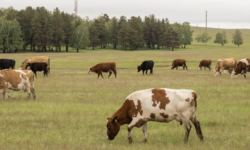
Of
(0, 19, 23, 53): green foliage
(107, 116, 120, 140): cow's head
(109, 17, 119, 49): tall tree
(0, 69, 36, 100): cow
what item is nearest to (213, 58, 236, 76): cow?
(0, 69, 36, 100): cow

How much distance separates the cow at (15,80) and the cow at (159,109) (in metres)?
9.43

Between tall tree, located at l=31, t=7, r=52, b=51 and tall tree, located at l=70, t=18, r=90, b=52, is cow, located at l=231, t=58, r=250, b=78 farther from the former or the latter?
tall tree, located at l=70, t=18, r=90, b=52

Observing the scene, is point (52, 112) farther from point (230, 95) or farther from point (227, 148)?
point (230, 95)

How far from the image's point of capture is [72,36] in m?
114

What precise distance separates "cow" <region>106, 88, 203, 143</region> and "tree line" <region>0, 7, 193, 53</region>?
301 feet

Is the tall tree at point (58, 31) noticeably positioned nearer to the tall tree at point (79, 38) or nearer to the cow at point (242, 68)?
the tall tree at point (79, 38)

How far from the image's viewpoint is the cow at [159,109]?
30.3 feet

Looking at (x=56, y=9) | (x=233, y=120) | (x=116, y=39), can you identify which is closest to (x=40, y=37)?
(x=56, y=9)

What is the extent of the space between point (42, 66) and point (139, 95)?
25588 millimetres

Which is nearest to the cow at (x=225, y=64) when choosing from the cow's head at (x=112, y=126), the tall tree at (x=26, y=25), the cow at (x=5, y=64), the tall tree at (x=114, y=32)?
the cow at (x=5, y=64)

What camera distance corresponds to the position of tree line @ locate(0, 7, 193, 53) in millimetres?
99113

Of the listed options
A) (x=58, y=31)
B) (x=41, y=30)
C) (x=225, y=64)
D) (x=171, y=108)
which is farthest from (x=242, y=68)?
(x=58, y=31)

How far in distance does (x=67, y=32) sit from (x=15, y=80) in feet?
320

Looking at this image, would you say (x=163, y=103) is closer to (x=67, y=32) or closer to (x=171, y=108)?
(x=171, y=108)
